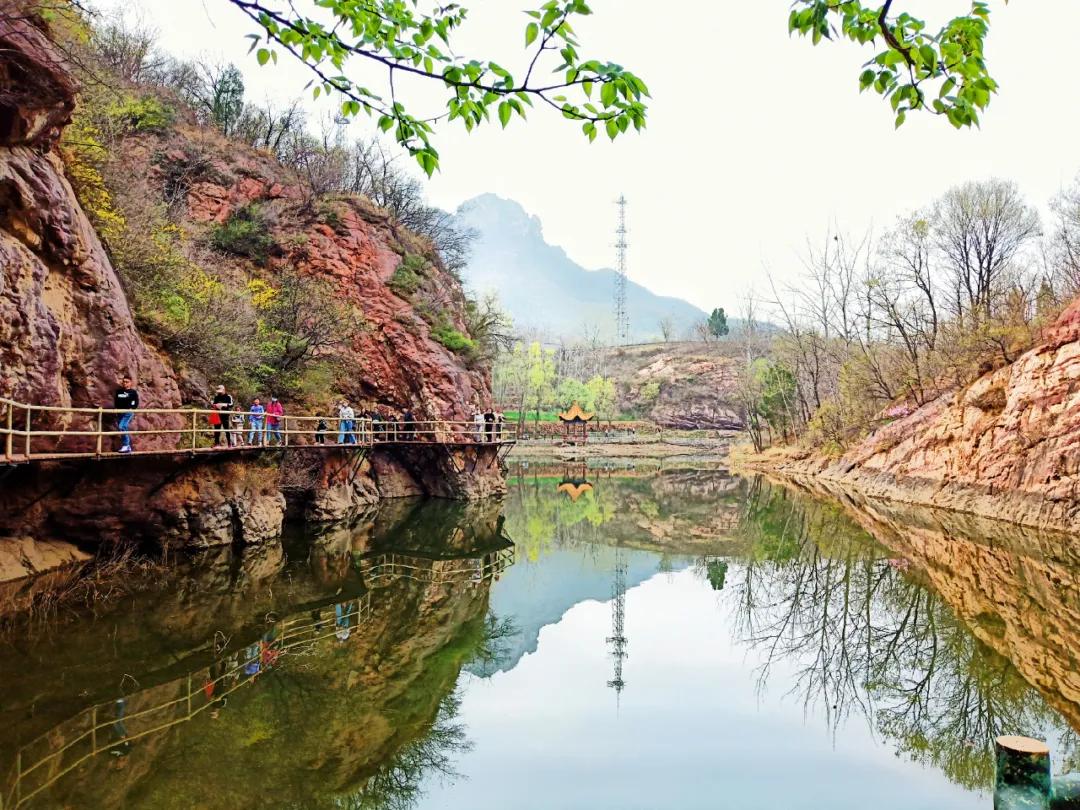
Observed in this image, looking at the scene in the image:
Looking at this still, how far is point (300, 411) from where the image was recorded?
2372cm

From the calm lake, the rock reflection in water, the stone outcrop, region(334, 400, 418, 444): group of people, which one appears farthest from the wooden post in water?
the stone outcrop

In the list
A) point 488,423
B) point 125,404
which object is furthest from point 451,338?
point 125,404

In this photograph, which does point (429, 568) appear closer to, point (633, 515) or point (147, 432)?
point (147, 432)

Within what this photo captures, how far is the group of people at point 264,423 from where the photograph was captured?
1370cm

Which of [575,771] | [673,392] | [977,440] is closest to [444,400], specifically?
[977,440]

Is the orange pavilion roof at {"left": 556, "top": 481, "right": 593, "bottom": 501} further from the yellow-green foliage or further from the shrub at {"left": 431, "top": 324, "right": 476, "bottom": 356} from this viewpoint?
the yellow-green foliage

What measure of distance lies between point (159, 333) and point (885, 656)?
667 inches

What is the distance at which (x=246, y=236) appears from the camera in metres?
26.6

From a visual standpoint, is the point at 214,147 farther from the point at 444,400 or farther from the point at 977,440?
the point at 977,440

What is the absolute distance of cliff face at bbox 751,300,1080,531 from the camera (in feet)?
58.6

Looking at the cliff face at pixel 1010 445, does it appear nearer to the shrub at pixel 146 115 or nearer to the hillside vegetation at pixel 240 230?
the hillside vegetation at pixel 240 230

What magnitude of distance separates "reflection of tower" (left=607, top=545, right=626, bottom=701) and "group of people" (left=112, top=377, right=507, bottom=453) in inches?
346

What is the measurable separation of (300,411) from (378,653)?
15926 millimetres

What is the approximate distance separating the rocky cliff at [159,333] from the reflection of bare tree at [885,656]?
12426 millimetres
